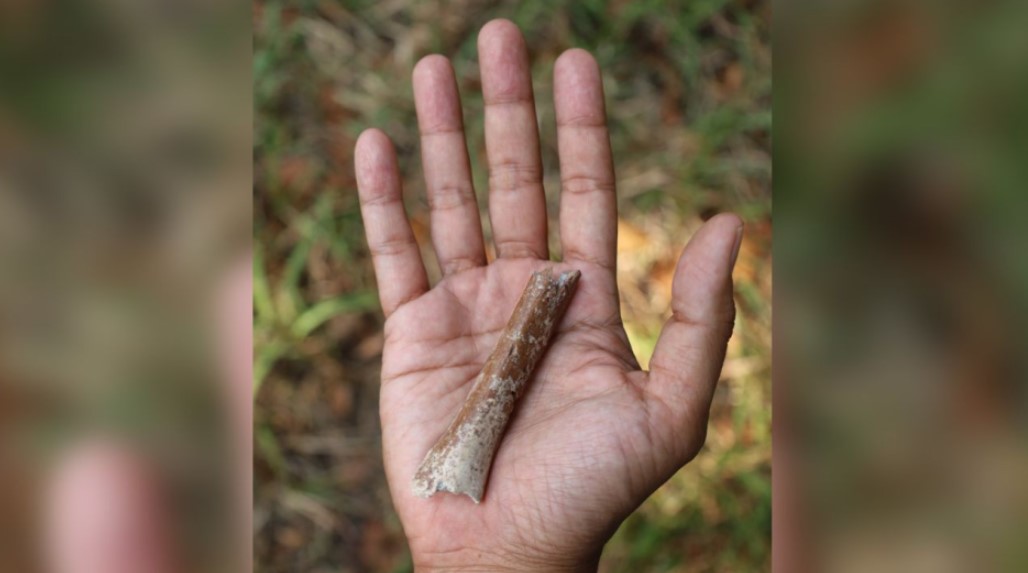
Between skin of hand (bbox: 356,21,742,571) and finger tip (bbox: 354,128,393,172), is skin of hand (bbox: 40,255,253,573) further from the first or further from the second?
finger tip (bbox: 354,128,393,172)

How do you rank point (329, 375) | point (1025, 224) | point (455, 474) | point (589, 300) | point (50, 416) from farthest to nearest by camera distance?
point (329, 375) < point (589, 300) < point (455, 474) < point (50, 416) < point (1025, 224)

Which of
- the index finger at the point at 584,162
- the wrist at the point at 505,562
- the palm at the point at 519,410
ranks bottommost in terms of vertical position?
the wrist at the point at 505,562

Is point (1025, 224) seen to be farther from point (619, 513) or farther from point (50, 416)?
point (619, 513)

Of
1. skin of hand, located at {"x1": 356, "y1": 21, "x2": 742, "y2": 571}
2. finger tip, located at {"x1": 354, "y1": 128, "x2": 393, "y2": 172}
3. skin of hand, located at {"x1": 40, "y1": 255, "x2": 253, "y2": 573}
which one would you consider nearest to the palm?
skin of hand, located at {"x1": 356, "y1": 21, "x2": 742, "y2": 571}

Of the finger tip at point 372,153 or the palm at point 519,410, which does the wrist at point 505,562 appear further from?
the finger tip at point 372,153

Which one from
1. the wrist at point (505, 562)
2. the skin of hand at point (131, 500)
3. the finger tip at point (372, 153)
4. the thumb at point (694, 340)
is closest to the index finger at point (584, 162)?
the thumb at point (694, 340)

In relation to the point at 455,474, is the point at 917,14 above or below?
above

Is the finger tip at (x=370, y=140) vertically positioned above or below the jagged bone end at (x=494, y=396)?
above

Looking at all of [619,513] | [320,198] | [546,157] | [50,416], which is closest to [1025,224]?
[50,416]
